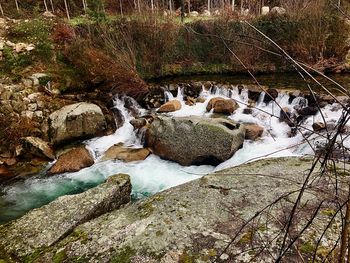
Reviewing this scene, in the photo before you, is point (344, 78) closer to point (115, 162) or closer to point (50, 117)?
point (115, 162)

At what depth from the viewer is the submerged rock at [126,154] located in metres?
7.92

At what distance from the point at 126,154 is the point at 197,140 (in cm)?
Result: 191

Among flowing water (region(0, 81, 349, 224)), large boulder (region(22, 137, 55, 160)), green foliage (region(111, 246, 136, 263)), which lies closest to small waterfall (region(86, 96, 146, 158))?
flowing water (region(0, 81, 349, 224))

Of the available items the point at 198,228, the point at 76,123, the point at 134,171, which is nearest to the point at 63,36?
the point at 76,123

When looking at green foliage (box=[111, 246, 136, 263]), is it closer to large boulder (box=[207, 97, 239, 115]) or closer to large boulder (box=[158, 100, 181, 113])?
large boulder (box=[207, 97, 239, 115])

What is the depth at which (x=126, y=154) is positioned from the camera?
317 inches

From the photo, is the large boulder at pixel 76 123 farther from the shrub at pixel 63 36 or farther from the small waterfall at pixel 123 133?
the shrub at pixel 63 36

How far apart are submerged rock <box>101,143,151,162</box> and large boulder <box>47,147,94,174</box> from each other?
42 centimetres

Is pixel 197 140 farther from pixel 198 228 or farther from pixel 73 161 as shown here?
pixel 198 228

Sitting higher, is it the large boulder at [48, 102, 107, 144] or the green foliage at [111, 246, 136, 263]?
the green foliage at [111, 246, 136, 263]

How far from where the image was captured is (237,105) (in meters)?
9.84

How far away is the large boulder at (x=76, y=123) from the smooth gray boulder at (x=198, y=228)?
206 inches

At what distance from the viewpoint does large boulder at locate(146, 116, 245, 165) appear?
24.0ft

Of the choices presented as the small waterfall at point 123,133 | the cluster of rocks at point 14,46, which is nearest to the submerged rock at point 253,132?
the small waterfall at point 123,133
